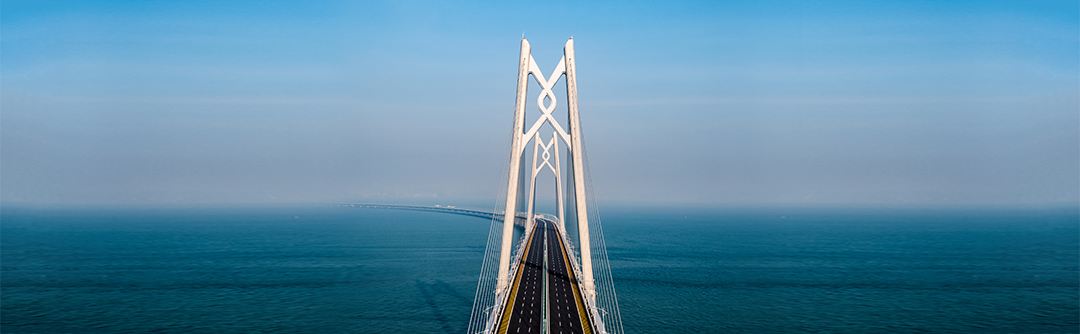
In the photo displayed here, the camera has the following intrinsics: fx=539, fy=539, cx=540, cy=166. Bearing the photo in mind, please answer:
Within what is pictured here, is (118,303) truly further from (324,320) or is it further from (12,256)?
(12,256)

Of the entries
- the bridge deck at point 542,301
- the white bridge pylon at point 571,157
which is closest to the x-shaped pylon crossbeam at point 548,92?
the white bridge pylon at point 571,157

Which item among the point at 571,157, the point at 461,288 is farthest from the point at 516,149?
the point at 461,288

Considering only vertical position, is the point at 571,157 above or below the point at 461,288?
above

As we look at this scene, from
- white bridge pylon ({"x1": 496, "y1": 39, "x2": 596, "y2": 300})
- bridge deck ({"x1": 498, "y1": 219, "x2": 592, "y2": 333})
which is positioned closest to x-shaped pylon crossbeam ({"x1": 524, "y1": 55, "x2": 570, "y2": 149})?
white bridge pylon ({"x1": 496, "y1": 39, "x2": 596, "y2": 300})

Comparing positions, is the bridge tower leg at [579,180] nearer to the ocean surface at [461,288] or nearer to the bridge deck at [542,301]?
the bridge deck at [542,301]

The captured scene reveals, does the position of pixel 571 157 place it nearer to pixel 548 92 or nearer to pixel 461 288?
pixel 548 92

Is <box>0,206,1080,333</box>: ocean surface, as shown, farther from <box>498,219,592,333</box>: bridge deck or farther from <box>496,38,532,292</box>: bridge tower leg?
<box>496,38,532,292</box>: bridge tower leg

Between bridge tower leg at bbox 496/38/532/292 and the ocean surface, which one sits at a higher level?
bridge tower leg at bbox 496/38/532/292

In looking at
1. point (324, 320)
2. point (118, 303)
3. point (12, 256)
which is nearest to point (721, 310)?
point (324, 320)

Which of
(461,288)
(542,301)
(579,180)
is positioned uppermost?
(579,180)
